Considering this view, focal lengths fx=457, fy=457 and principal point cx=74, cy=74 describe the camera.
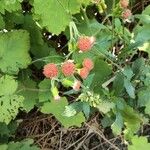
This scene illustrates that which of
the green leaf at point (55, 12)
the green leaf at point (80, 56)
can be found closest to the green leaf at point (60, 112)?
the green leaf at point (80, 56)

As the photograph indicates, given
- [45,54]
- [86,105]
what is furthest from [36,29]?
[86,105]

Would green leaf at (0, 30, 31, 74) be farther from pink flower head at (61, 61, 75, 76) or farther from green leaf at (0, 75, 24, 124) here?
pink flower head at (61, 61, 75, 76)

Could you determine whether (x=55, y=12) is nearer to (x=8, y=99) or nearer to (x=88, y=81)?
(x=88, y=81)

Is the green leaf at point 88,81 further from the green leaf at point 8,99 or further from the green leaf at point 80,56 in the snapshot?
the green leaf at point 8,99

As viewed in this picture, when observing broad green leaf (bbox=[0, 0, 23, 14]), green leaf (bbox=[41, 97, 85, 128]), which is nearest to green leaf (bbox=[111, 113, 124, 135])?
green leaf (bbox=[41, 97, 85, 128])

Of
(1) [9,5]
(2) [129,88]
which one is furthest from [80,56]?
(1) [9,5]
